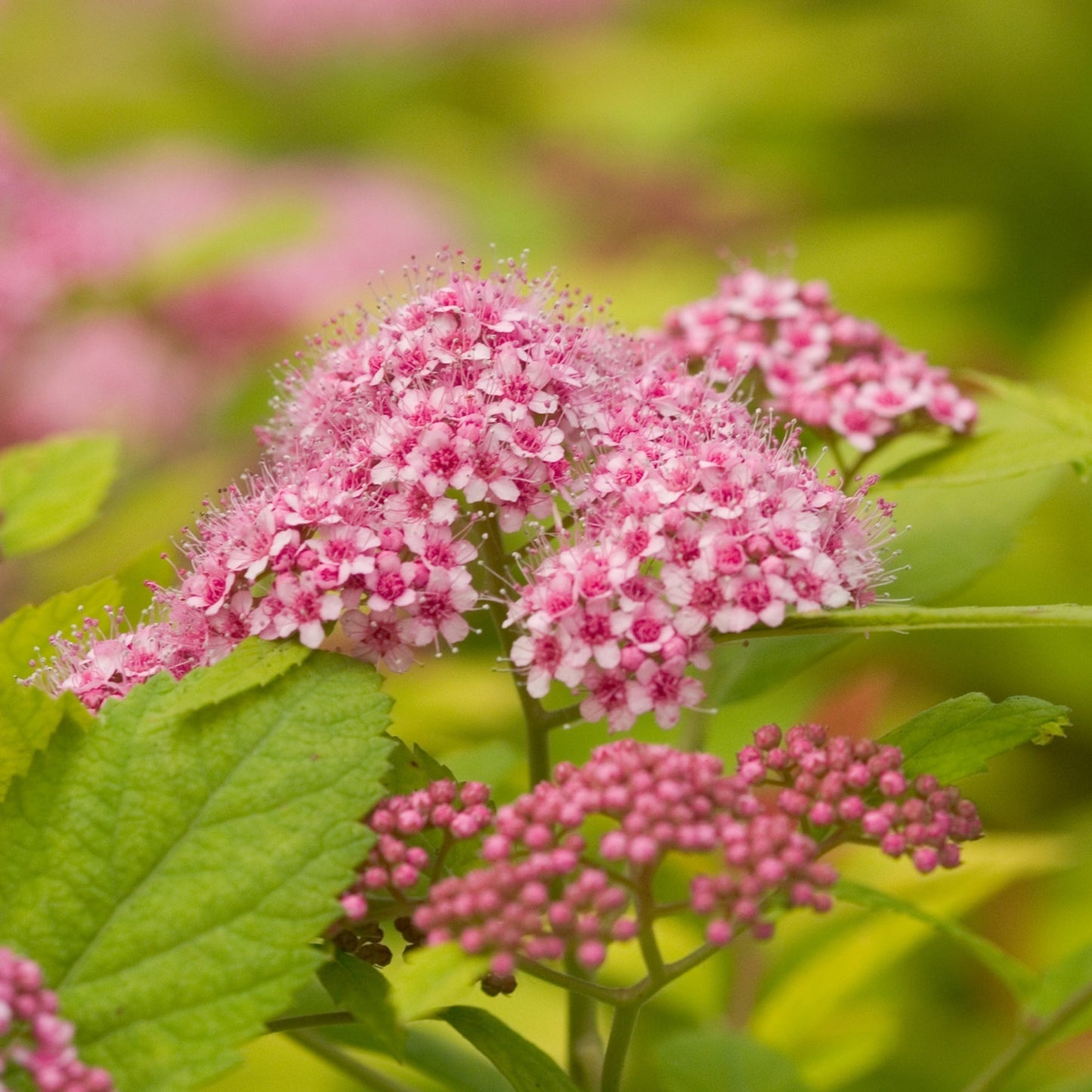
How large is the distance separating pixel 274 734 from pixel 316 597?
0.42 feet

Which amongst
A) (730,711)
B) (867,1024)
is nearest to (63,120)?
(730,711)

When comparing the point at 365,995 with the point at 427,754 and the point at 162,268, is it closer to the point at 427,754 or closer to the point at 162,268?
the point at 427,754

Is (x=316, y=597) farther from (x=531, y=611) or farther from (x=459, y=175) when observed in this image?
(x=459, y=175)

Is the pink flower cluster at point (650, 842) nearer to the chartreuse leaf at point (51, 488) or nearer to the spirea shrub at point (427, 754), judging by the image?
the spirea shrub at point (427, 754)

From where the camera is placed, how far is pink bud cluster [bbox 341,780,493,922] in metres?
1.16

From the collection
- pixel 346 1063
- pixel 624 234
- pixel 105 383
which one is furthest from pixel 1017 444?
pixel 105 383

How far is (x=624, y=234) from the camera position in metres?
3.69

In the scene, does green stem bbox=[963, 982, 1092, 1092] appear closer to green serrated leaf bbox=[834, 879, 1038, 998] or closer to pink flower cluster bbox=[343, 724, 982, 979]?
green serrated leaf bbox=[834, 879, 1038, 998]

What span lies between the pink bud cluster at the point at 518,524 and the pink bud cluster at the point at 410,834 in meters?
0.12

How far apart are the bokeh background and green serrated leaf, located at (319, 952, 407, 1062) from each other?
17.6 inches

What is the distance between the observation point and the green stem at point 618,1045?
126 centimetres

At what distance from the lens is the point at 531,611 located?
1.28m

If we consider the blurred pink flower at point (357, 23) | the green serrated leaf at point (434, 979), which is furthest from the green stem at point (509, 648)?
the blurred pink flower at point (357, 23)

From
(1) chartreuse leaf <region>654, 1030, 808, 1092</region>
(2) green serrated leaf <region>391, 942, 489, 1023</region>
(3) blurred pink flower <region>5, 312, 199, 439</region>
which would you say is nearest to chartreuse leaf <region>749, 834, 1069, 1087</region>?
(1) chartreuse leaf <region>654, 1030, 808, 1092</region>
